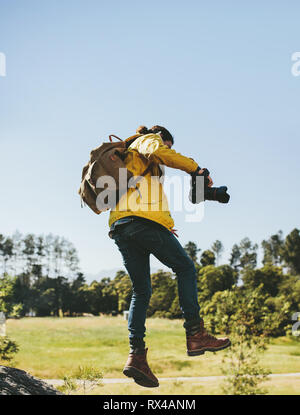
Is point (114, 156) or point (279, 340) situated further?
point (279, 340)

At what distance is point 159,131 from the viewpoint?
3766 mm

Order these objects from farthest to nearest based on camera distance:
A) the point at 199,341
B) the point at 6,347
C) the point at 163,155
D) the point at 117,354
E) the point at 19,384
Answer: the point at 117,354
the point at 6,347
the point at 19,384
the point at 199,341
the point at 163,155

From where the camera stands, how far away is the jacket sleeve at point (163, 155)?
3.32 metres

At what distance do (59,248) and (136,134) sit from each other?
61.4 meters

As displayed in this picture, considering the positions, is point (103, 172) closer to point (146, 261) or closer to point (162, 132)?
point (162, 132)

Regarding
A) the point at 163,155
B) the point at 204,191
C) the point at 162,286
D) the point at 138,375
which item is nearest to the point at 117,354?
the point at 162,286

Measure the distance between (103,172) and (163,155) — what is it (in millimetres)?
516

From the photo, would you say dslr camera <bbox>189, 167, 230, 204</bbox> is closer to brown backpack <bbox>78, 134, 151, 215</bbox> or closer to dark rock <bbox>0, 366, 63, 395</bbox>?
brown backpack <bbox>78, 134, 151, 215</bbox>

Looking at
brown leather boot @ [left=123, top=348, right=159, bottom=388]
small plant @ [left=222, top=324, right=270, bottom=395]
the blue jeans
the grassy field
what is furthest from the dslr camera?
the grassy field

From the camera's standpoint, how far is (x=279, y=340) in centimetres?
4041

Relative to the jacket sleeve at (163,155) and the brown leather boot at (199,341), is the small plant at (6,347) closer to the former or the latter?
the brown leather boot at (199,341)

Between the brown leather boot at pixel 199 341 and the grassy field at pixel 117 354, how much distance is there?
84.1 feet

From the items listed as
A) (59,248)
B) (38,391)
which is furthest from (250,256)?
(38,391)
